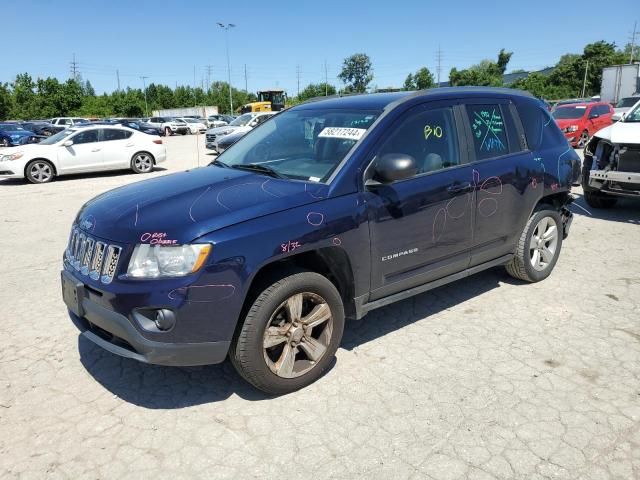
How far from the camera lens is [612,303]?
4645 mm

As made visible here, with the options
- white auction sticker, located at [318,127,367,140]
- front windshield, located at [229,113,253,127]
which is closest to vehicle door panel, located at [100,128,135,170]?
front windshield, located at [229,113,253,127]

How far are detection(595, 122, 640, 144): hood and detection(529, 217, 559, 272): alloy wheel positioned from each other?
3.18 metres

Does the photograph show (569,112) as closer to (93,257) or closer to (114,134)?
(114,134)

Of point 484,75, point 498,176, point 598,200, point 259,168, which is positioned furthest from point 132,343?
point 484,75

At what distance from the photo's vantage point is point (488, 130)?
14.5ft

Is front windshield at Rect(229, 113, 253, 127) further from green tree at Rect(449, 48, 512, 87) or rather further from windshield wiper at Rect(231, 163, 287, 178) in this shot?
green tree at Rect(449, 48, 512, 87)

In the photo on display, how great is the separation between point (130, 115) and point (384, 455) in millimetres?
80409

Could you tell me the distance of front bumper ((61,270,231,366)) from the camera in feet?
9.35

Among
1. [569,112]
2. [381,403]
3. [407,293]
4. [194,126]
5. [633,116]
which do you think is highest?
[569,112]

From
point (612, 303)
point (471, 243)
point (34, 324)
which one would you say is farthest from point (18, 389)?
point (612, 303)

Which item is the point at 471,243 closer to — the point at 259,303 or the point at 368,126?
the point at 368,126

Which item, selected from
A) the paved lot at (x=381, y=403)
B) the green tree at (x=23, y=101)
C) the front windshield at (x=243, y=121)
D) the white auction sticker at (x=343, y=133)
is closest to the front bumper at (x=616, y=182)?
the paved lot at (x=381, y=403)

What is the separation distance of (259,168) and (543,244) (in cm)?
305

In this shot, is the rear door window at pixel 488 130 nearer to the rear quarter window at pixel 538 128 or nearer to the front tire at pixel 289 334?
the rear quarter window at pixel 538 128
